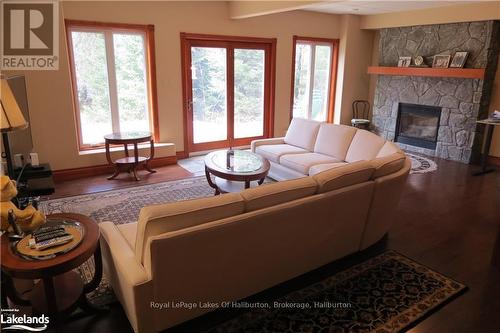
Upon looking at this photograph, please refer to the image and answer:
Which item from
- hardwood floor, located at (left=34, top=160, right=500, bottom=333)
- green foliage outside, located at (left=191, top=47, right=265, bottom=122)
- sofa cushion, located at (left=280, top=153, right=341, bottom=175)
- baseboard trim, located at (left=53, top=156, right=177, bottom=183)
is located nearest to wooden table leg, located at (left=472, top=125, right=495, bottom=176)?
hardwood floor, located at (left=34, top=160, right=500, bottom=333)

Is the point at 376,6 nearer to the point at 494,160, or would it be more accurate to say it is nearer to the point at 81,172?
the point at 494,160

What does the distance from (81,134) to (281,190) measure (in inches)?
157

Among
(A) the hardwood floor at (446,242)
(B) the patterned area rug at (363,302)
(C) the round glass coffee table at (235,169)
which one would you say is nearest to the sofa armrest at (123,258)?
(A) the hardwood floor at (446,242)

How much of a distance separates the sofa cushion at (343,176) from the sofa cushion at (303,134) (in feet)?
7.54

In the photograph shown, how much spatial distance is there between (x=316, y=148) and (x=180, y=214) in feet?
10.8

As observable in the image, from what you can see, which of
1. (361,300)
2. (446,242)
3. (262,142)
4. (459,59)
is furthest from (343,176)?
(459,59)

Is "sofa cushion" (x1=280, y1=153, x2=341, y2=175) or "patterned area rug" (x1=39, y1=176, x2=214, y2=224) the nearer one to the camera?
"patterned area rug" (x1=39, y1=176, x2=214, y2=224)

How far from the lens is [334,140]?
15.1ft

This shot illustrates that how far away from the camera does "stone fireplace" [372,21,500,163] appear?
5656mm

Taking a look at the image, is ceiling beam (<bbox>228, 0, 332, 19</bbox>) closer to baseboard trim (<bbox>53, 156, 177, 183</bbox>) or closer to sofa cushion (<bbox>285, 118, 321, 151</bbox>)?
sofa cushion (<bbox>285, 118, 321, 151</bbox>)

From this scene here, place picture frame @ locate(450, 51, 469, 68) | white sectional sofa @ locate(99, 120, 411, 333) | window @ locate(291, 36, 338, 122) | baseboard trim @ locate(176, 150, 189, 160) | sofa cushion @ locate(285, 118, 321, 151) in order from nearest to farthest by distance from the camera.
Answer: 1. white sectional sofa @ locate(99, 120, 411, 333)
2. sofa cushion @ locate(285, 118, 321, 151)
3. picture frame @ locate(450, 51, 469, 68)
4. baseboard trim @ locate(176, 150, 189, 160)
5. window @ locate(291, 36, 338, 122)

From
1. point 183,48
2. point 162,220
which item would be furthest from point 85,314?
point 183,48

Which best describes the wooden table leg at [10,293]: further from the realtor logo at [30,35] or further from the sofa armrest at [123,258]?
the realtor logo at [30,35]

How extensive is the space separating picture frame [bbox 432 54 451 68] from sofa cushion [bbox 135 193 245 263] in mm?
5711
